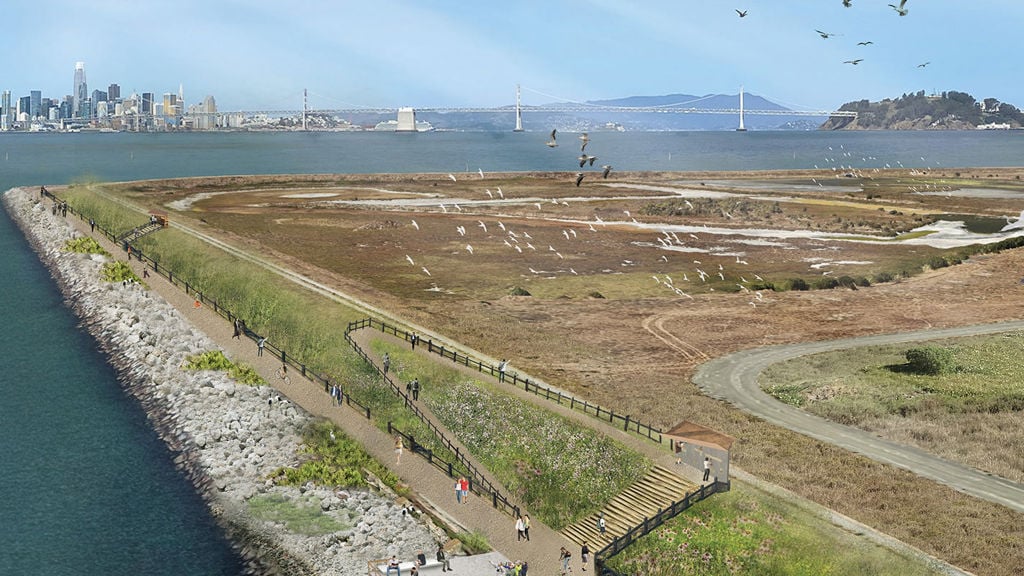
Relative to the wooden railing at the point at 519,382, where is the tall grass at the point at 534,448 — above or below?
below

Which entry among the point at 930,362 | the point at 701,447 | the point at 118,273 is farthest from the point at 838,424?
the point at 118,273

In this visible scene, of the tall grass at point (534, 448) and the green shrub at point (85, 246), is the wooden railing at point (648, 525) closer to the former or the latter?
the tall grass at point (534, 448)

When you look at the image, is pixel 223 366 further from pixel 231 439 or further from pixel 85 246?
pixel 85 246

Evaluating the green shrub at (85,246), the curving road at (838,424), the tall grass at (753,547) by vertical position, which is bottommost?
the tall grass at (753,547)

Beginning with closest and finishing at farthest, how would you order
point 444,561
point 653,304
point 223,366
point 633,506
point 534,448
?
point 444,561
point 633,506
point 534,448
point 223,366
point 653,304

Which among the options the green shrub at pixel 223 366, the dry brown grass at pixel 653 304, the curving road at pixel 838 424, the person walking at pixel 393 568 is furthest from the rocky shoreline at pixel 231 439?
the curving road at pixel 838 424
